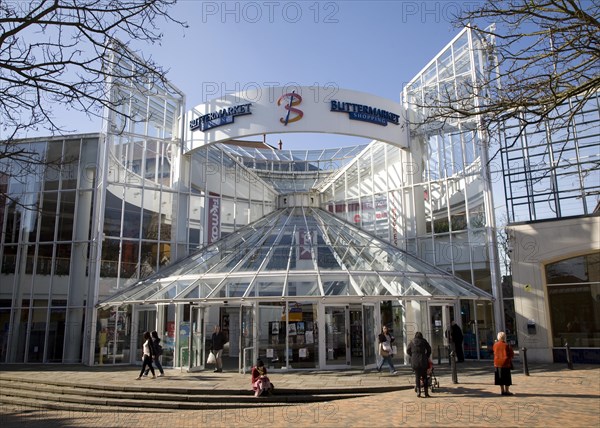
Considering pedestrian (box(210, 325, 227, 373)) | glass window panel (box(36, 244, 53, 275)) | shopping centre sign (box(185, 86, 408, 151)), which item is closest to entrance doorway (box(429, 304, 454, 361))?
pedestrian (box(210, 325, 227, 373))

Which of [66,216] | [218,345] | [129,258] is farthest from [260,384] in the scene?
[66,216]

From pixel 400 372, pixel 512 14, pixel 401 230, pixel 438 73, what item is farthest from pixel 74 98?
pixel 438 73

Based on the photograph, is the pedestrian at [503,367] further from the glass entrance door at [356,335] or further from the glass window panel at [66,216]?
the glass window panel at [66,216]

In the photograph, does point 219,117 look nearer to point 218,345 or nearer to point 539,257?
point 218,345

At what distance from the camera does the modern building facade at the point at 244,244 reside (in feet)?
49.7

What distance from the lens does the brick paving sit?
27.5 feet

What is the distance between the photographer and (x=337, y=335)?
15.0 metres

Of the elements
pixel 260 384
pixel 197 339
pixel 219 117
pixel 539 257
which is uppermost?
pixel 219 117

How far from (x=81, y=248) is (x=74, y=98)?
14.0 meters

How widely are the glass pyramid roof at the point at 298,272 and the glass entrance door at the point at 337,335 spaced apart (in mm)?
678

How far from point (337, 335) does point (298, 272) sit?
2288 mm

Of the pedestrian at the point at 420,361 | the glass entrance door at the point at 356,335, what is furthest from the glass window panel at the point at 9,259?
the pedestrian at the point at 420,361

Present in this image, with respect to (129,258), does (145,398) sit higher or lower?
lower

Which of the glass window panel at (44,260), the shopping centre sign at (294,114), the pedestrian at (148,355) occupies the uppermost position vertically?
the shopping centre sign at (294,114)
